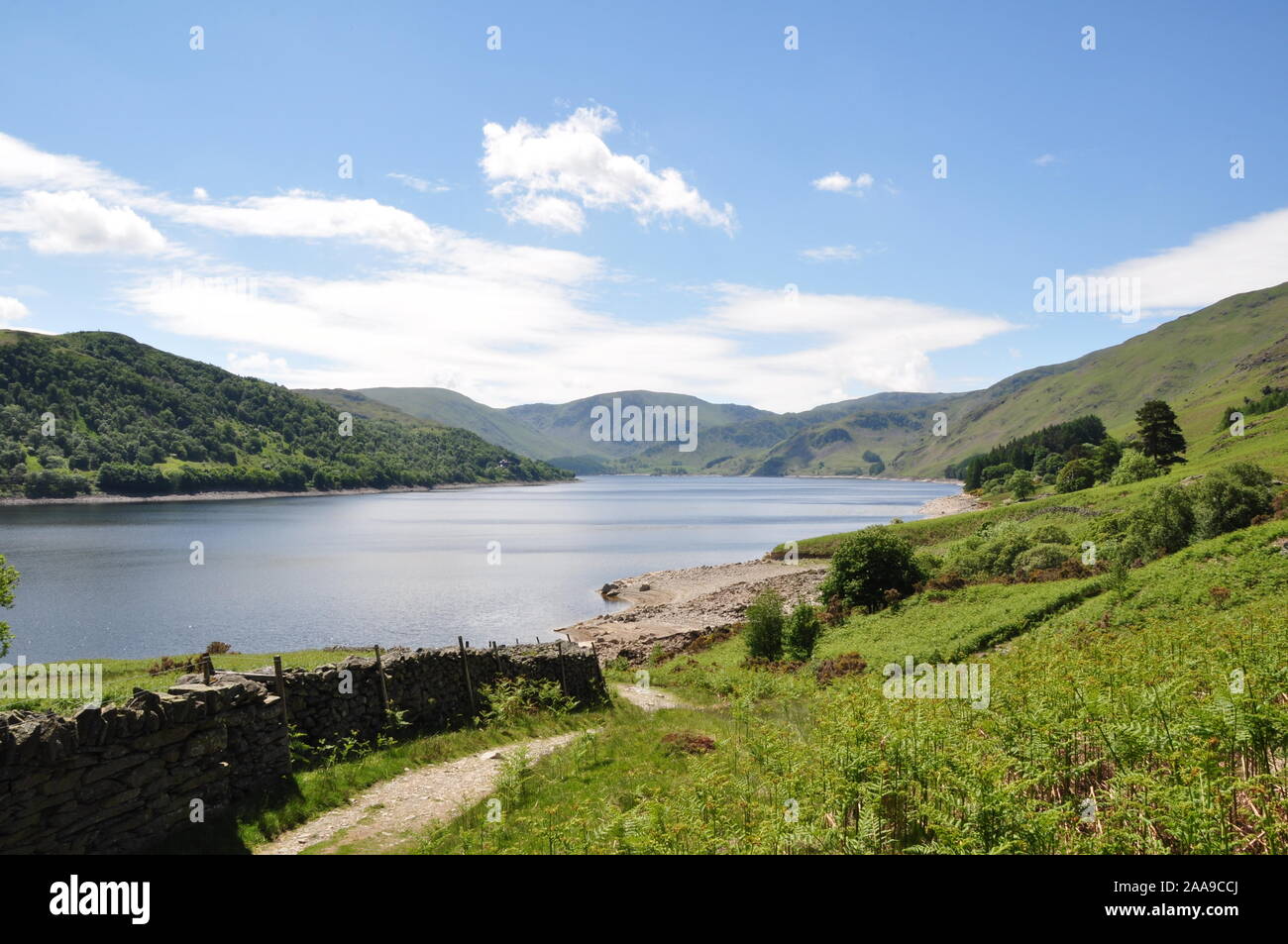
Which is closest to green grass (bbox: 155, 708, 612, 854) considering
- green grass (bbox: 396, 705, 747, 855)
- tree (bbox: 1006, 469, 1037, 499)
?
green grass (bbox: 396, 705, 747, 855)

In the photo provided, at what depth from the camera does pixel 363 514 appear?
194 meters

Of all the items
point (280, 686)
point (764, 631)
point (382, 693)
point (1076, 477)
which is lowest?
point (764, 631)

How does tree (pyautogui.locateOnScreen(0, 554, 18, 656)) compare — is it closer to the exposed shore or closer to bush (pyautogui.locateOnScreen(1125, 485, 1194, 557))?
the exposed shore

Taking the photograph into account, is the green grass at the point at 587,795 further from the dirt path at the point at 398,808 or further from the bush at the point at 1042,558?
the bush at the point at 1042,558

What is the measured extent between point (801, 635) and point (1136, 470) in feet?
239

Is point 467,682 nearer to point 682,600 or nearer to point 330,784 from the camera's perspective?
point 330,784

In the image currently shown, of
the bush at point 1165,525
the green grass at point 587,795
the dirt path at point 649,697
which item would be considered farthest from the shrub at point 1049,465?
the green grass at point 587,795

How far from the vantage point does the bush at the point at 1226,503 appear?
133 feet

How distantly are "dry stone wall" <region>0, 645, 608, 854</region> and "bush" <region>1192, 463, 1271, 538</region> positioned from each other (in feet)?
145

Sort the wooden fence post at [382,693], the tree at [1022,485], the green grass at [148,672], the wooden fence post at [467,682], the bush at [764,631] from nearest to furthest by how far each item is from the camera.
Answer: the wooden fence post at [382,693]
the wooden fence post at [467,682]
the green grass at [148,672]
the bush at [764,631]
the tree at [1022,485]

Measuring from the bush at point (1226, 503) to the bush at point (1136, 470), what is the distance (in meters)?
49.4

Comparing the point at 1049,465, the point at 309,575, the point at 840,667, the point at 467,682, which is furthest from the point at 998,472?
the point at 467,682

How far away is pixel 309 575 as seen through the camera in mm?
87312
